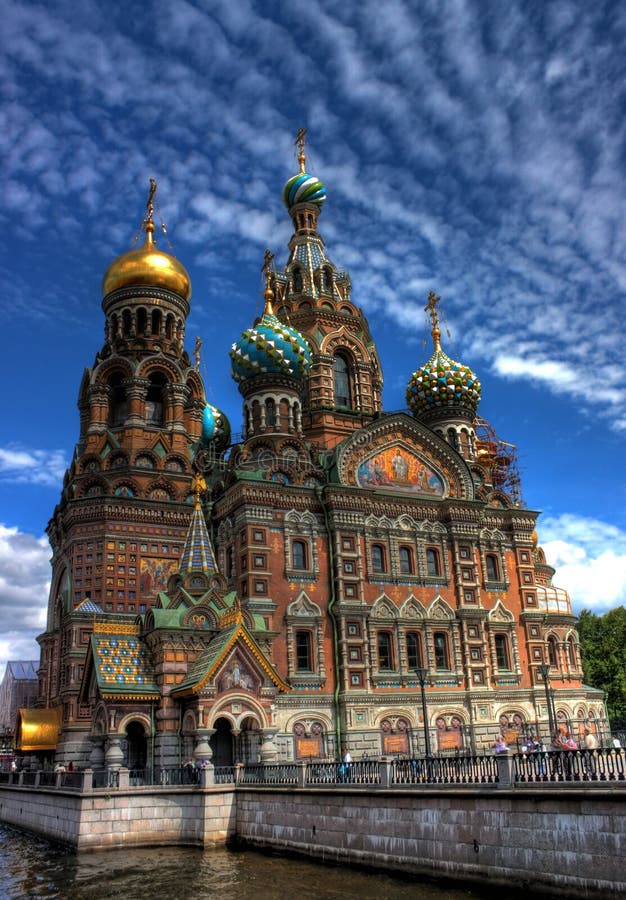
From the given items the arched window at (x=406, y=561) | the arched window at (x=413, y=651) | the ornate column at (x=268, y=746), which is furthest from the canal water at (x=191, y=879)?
the arched window at (x=406, y=561)

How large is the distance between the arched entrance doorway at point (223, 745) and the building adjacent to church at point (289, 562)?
5cm

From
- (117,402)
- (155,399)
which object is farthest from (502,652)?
(117,402)

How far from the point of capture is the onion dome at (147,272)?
111ft

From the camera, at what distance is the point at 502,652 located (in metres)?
30.5

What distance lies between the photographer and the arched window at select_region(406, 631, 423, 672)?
2834 centimetres

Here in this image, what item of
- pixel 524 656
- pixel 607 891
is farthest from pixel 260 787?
pixel 524 656

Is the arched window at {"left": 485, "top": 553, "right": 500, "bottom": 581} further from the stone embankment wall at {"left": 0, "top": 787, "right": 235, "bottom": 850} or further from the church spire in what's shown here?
the stone embankment wall at {"left": 0, "top": 787, "right": 235, "bottom": 850}

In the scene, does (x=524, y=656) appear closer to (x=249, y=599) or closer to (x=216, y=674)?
(x=249, y=599)

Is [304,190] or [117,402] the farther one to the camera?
[304,190]

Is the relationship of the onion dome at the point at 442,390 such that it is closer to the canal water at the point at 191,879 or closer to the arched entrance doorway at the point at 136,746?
the arched entrance doorway at the point at 136,746

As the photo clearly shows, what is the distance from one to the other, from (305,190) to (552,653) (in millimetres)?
22928

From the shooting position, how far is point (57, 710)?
2767 cm

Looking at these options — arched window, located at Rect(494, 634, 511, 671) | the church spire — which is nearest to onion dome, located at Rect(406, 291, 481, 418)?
arched window, located at Rect(494, 634, 511, 671)

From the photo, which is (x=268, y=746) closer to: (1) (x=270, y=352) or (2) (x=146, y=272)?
(1) (x=270, y=352)
